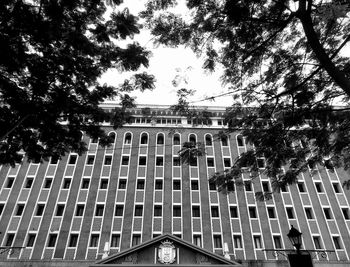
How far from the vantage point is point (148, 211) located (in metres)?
23.8

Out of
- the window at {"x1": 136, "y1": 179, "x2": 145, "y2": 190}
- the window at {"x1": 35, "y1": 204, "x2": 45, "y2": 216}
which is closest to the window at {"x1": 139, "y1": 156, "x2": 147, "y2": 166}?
the window at {"x1": 136, "y1": 179, "x2": 145, "y2": 190}

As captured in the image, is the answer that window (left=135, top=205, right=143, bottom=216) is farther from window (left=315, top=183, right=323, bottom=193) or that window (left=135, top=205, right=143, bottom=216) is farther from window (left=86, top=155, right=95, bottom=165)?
window (left=315, top=183, right=323, bottom=193)

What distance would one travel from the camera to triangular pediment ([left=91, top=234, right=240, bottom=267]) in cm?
1820

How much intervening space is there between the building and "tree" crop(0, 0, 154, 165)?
12.1 metres

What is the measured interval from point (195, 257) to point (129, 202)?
323 inches

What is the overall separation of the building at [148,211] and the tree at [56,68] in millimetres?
12103

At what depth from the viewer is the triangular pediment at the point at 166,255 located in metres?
18.2

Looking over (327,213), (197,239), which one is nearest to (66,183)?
(197,239)

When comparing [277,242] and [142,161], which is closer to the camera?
[277,242]

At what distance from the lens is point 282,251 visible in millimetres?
21734

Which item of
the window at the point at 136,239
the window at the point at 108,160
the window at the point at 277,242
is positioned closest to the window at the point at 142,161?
the window at the point at 108,160

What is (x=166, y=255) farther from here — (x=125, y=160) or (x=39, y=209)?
(x=39, y=209)

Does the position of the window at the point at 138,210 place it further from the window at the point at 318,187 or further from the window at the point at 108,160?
the window at the point at 318,187

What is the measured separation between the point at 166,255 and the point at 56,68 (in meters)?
15.9
